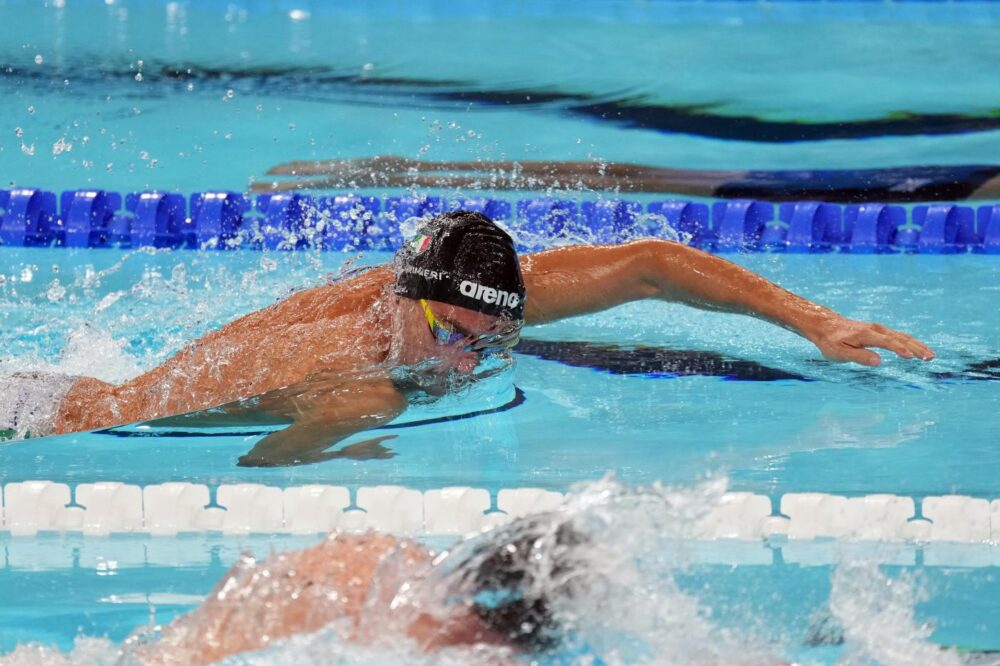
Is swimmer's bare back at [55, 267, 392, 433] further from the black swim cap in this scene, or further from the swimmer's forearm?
the swimmer's forearm

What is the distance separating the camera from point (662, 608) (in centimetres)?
180

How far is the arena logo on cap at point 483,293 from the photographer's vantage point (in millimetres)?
2459

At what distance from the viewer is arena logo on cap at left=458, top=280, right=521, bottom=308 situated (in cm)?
246

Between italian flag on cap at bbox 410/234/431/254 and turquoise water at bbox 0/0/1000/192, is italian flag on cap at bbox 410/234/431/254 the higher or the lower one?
the lower one

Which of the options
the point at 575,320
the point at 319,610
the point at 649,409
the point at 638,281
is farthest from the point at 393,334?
the point at 575,320

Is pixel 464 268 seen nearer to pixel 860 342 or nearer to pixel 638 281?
pixel 638 281

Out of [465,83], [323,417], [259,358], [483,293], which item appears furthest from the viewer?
[465,83]

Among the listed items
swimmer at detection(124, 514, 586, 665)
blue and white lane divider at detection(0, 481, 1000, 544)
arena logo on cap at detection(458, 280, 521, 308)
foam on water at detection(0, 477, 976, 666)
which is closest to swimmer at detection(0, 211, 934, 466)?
arena logo on cap at detection(458, 280, 521, 308)

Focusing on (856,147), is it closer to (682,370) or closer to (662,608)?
(682,370)

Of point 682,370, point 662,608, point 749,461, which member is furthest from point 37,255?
point 662,608

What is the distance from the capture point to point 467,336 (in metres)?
2.52

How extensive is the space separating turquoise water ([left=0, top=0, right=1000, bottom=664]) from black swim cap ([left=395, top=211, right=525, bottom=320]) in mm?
430

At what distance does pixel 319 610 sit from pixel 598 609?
1.20ft

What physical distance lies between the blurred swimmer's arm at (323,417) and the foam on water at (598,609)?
0.74 m
